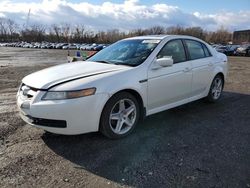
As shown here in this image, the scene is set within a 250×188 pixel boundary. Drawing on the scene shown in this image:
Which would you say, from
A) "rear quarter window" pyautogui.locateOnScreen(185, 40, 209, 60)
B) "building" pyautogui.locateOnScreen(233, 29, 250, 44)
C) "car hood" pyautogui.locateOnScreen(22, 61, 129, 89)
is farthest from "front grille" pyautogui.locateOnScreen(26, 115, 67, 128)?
"building" pyautogui.locateOnScreen(233, 29, 250, 44)

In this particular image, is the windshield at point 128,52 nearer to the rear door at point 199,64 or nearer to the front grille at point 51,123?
the rear door at point 199,64

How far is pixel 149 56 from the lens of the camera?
14.8 ft

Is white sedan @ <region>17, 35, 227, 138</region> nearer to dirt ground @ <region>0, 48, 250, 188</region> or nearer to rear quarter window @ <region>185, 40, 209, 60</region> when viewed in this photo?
rear quarter window @ <region>185, 40, 209, 60</region>

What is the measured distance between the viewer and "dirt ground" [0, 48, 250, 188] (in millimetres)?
3010

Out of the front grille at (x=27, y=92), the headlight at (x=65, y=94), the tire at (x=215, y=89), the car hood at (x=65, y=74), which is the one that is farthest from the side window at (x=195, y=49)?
the front grille at (x=27, y=92)

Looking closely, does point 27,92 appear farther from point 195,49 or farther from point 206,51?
point 206,51

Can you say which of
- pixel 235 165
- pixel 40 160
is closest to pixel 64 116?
pixel 40 160

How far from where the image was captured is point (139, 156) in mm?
3572

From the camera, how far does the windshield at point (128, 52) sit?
179 inches

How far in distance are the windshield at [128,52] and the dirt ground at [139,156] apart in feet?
3.86

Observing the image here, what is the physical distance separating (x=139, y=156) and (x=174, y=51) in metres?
2.32

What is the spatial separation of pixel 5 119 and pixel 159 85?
9.65 ft

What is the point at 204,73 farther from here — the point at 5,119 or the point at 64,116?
the point at 5,119

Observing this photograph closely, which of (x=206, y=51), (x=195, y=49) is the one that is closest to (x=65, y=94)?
(x=195, y=49)
